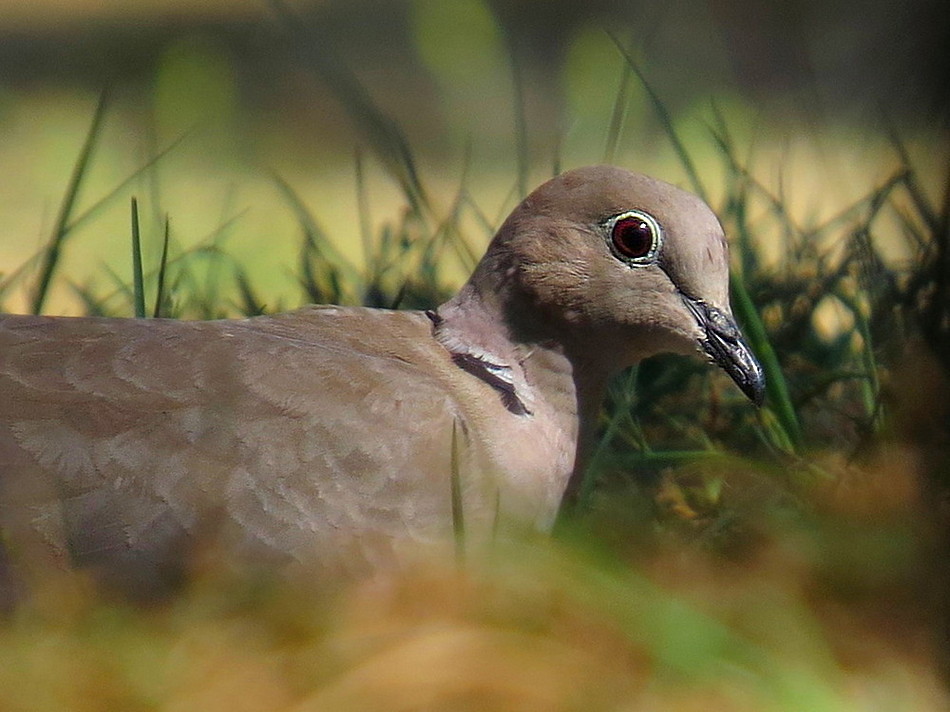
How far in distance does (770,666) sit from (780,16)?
4.64 meters

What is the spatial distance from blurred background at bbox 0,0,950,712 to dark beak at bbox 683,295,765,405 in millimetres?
140

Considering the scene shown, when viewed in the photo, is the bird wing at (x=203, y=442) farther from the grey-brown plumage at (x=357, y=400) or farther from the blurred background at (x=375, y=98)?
the blurred background at (x=375, y=98)

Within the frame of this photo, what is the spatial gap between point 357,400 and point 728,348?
1.55 feet

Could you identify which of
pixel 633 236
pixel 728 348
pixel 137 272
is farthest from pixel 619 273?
pixel 137 272

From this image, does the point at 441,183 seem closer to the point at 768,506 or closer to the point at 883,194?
the point at 883,194

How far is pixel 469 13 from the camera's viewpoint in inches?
128

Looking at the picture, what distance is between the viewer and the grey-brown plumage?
1.58m

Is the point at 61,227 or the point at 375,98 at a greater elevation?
the point at 61,227

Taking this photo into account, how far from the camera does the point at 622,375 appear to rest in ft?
7.77

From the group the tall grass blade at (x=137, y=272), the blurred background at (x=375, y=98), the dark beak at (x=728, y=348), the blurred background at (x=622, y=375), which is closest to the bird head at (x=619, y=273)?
the dark beak at (x=728, y=348)

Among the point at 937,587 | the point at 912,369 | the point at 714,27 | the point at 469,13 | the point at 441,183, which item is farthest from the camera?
the point at 714,27

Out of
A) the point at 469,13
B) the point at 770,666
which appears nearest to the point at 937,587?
the point at 770,666

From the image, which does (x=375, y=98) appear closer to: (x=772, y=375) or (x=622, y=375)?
(x=622, y=375)

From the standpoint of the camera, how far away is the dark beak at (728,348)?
70.7 inches
